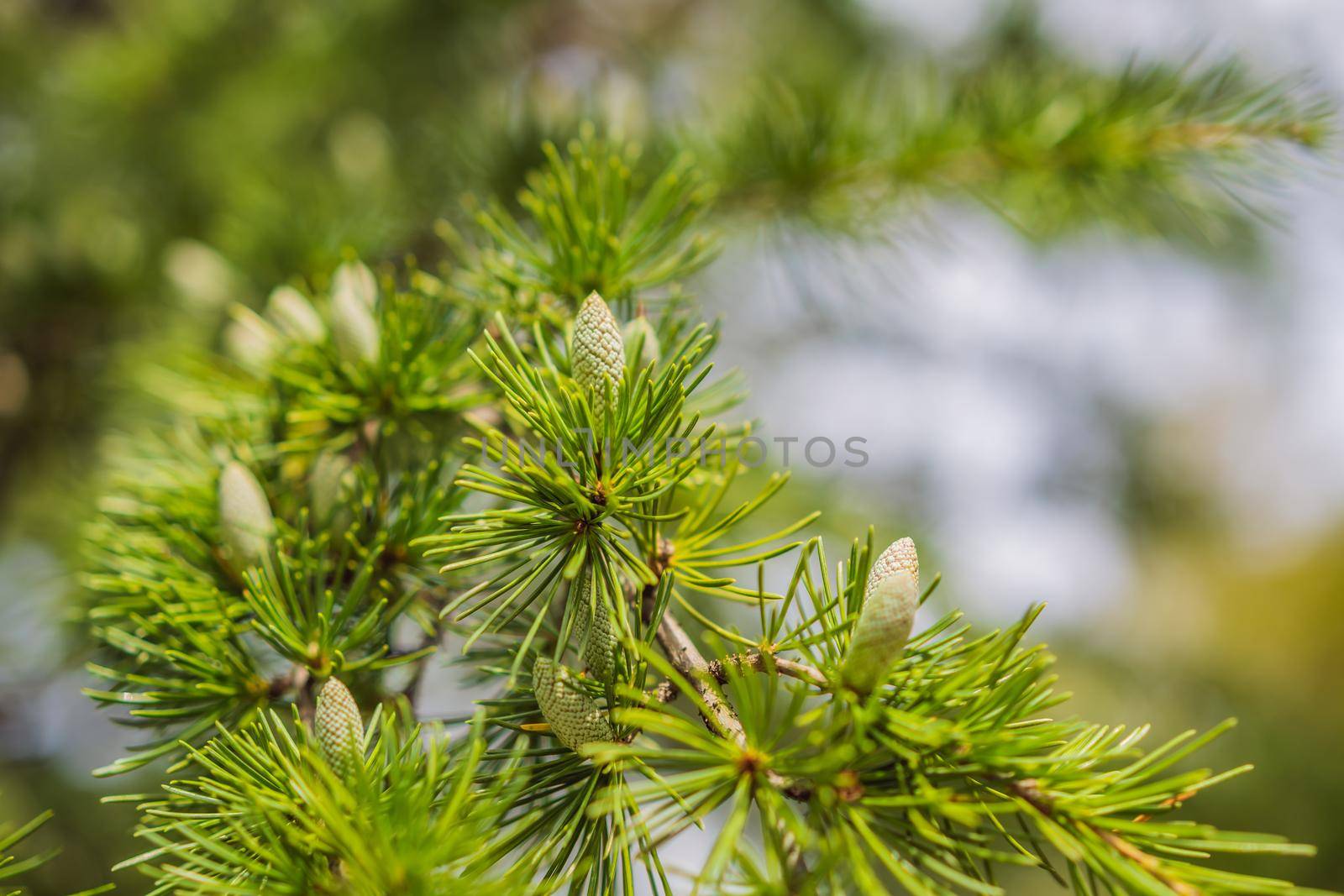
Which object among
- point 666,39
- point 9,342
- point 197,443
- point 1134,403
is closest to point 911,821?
point 197,443

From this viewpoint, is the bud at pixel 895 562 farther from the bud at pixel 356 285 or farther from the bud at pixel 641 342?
the bud at pixel 356 285

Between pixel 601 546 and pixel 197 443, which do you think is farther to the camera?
pixel 197 443

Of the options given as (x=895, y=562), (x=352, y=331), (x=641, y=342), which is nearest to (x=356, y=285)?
(x=352, y=331)

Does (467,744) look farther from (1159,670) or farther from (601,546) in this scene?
(1159,670)

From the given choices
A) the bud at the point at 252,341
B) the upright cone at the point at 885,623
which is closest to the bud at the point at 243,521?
the bud at the point at 252,341

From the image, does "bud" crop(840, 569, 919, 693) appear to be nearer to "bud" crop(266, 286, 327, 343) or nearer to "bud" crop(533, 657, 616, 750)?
"bud" crop(533, 657, 616, 750)

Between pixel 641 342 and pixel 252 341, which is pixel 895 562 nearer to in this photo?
pixel 641 342
